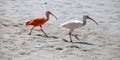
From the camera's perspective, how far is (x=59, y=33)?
11406 millimetres

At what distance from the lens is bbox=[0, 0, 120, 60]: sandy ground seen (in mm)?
9047

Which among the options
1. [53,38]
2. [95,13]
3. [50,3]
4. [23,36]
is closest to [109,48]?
[53,38]

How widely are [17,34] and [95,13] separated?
4389 millimetres

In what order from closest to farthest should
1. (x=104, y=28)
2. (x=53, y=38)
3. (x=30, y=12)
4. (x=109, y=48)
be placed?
(x=109, y=48), (x=53, y=38), (x=104, y=28), (x=30, y=12)

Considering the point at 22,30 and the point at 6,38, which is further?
the point at 22,30

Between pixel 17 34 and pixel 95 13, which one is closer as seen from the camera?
pixel 17 34

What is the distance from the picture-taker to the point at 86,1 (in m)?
16.3

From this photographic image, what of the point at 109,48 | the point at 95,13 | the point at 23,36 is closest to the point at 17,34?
the point at 23,36

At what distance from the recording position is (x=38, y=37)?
35.0 ft

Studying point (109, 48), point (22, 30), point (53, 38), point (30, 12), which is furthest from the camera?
point (30, 12)

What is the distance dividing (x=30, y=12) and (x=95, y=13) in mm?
2545

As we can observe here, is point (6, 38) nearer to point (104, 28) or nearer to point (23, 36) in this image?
point (23, 36)

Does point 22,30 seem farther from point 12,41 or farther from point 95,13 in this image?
point 95,13

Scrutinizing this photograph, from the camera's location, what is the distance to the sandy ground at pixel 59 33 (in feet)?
29.7
